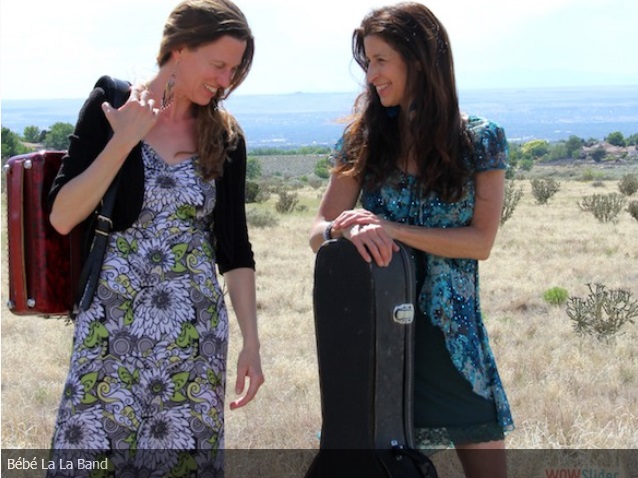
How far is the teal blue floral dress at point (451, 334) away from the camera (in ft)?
10.8

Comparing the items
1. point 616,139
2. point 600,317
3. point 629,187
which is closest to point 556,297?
point 600,317

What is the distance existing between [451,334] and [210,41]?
1136 millimetres

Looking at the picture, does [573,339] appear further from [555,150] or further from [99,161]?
[555,150]

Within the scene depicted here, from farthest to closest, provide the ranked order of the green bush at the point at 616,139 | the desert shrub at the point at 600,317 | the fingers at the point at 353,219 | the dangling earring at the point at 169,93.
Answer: the green bush at the point at 616,139
the desert shrub at the point at 600,317
the dangling earring at the point at 169,93
the fingers at the point at 353,219

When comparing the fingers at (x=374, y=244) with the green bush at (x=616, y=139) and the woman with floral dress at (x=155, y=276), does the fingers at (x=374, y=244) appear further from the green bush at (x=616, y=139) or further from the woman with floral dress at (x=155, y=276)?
the green bush at (x=616, y=139)

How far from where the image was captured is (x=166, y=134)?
11.3 feet

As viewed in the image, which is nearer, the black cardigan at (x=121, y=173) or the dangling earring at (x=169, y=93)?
the black cardigan at (x=121, y=173)

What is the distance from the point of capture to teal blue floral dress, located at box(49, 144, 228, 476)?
10.7 feet

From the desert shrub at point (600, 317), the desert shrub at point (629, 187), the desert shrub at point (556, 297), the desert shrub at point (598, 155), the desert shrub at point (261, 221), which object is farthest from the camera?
the desert shrub at point (598, 155)

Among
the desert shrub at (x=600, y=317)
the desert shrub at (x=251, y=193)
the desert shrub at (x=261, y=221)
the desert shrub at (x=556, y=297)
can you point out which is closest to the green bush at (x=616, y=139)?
the desert shrub at (x=251, y=193)

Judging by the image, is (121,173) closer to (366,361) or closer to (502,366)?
(366,361)

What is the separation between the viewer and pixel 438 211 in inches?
132

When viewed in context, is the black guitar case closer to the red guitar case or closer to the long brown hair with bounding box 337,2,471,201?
the long brown hair with bounding box 337,2,471,201

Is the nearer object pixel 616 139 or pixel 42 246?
pixel 42 246
